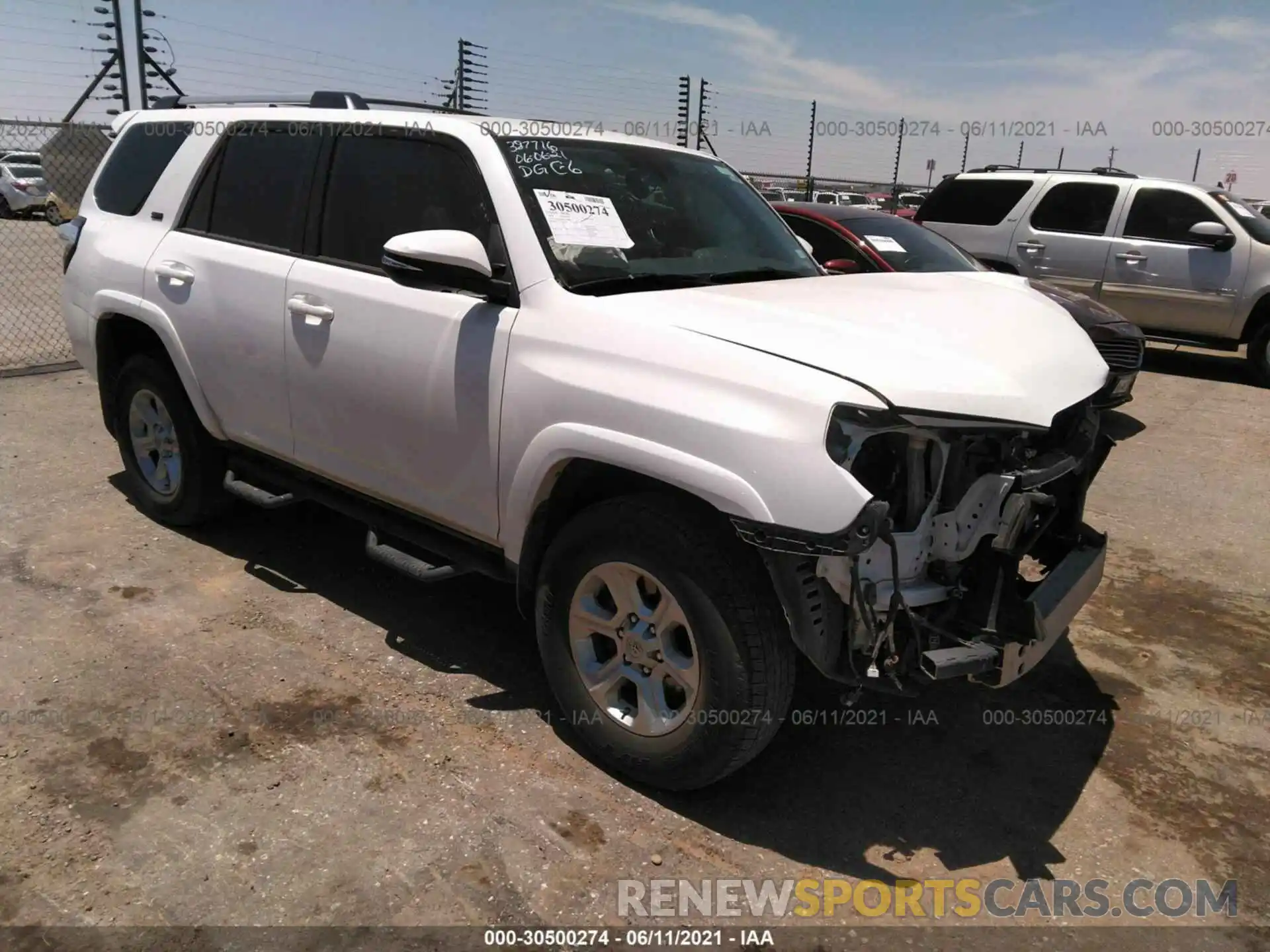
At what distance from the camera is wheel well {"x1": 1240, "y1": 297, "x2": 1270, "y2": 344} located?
964 cm

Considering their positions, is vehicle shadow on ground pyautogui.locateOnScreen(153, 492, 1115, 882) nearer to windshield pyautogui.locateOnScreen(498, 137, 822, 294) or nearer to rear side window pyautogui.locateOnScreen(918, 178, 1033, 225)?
windshield pyautogui.locateOnScreen(498, 137, 822, 294)

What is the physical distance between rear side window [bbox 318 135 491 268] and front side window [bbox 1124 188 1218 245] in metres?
9.10

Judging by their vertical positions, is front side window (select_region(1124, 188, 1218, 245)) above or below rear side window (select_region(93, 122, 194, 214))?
above

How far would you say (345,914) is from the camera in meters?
2.43

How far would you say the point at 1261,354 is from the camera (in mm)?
9828

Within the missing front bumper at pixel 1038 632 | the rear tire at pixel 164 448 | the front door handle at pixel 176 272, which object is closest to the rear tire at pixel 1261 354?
the missing front bumper at pixel 1038 632

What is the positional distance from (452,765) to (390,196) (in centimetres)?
205

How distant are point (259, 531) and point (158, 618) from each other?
103 centimetres

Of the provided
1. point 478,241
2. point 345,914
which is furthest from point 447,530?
point 345,914

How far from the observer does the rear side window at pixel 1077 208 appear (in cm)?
1026

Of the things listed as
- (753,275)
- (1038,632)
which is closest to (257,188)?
(753,275)

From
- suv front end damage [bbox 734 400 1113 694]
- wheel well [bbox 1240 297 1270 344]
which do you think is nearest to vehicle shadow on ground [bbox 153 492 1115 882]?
suv front end damage [bbox 734 400 1113 694]

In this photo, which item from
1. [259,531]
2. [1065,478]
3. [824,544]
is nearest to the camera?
[824,544]

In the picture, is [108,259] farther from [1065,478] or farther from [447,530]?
[1065,478]
